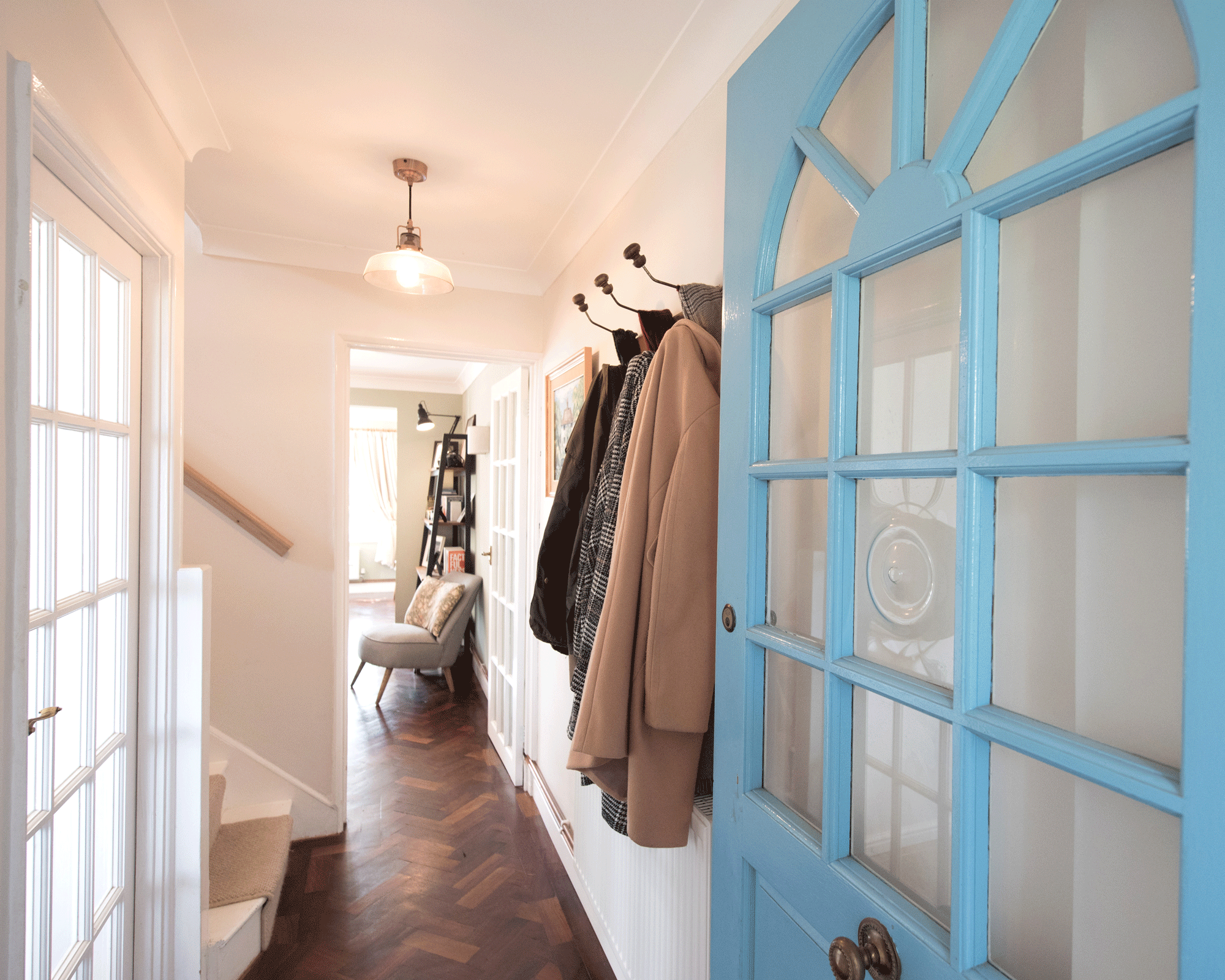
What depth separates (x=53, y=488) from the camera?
118 centimetres

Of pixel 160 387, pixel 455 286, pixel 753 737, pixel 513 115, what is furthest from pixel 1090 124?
pixel 455 286

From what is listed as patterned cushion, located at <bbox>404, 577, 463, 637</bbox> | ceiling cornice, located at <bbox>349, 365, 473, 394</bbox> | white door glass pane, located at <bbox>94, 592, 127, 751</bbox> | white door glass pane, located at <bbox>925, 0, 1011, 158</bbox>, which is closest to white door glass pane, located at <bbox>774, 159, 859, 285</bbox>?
white door glass pane, located at <bbox>925, 0, 1011, 158</bbox>

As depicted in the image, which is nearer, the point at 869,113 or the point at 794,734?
the point at 869,113

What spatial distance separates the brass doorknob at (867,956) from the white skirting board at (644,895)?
1.45ft

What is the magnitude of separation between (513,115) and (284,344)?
1464 mm

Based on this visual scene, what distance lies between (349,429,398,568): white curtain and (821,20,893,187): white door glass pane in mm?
8159

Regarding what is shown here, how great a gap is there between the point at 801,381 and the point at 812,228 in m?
0.21

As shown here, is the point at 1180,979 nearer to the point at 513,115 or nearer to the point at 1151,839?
the point at 1151,839

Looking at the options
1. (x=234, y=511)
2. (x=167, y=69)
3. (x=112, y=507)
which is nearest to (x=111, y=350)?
(x=112, y=507)

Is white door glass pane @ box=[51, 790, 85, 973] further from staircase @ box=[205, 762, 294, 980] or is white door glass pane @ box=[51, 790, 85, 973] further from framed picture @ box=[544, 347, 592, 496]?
framed picture @ box=[544, 347, 592, 496]

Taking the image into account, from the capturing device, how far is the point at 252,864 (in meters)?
2.20

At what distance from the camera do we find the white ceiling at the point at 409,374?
5.46 m

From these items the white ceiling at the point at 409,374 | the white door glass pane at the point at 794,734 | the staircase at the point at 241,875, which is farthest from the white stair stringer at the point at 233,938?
the white ceiling at the point at 409,374

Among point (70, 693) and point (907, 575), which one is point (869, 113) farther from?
point (70, 693)
